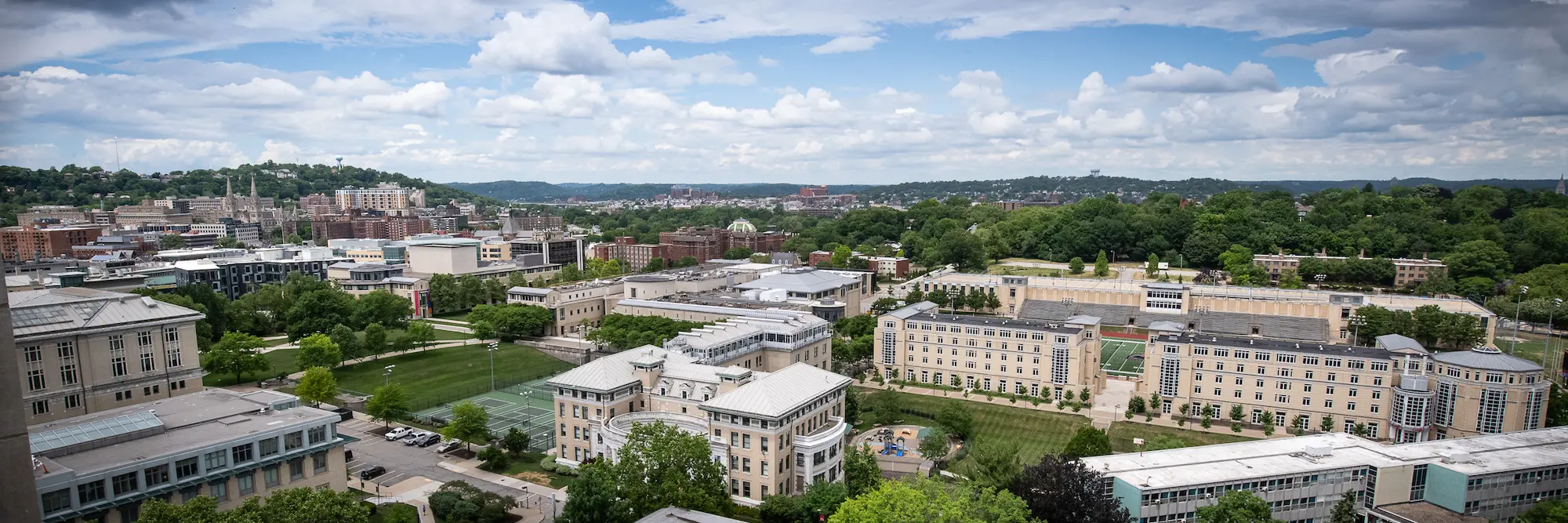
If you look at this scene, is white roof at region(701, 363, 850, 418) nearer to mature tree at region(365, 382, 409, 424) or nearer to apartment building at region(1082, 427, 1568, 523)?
apartment building at region(1082, 427, 1568, 523)

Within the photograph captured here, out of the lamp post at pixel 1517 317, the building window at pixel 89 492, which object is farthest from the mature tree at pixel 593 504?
the lamp post at pixel 1517 317

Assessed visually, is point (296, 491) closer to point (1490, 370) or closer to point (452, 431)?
point (452, 431)

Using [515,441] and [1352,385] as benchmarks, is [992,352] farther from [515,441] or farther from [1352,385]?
[515,441]

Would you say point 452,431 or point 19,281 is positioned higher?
point 19,281

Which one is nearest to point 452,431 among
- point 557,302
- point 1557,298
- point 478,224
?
point 557,302

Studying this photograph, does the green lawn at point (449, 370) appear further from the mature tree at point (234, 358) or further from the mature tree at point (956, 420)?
the mature tree at point (956, 420)

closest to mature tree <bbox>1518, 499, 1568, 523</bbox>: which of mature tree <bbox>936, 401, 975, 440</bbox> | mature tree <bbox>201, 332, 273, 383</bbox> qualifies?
mature tree <bbox>936, 401, 975, 440</bbox>
